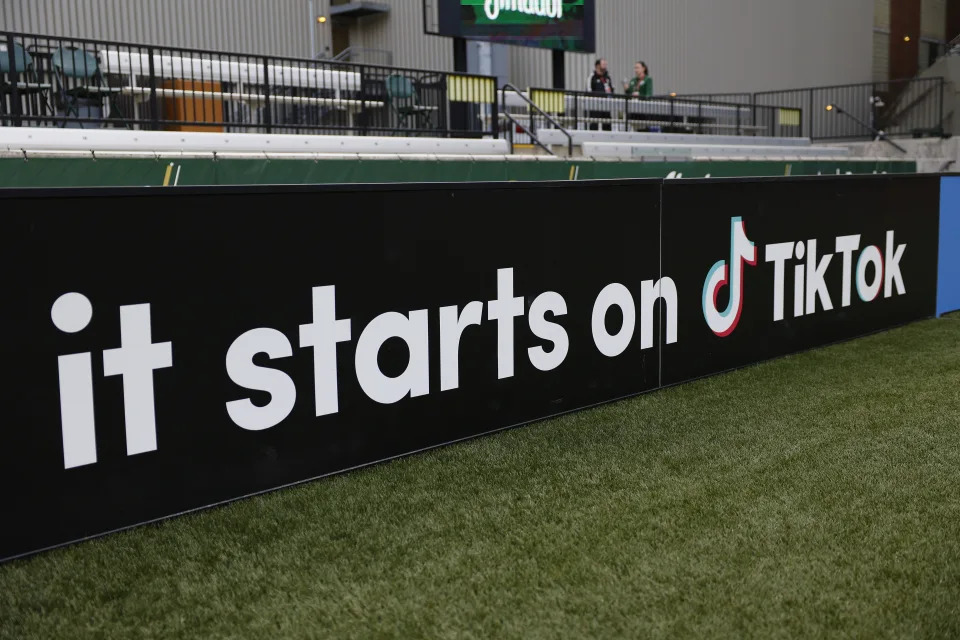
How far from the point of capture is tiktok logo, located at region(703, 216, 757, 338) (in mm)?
6309

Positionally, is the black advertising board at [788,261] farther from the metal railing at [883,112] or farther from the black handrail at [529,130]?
the metal railing at [883,112]

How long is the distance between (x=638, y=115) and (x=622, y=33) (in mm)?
6151

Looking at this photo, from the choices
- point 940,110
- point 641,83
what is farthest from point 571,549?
point 940,110

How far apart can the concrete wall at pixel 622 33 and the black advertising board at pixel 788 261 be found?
13963mm

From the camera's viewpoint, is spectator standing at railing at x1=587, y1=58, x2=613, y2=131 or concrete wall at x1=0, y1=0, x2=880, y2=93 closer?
concrete wall at x1=0, y1=0, x2=880, y2=93

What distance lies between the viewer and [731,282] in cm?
646

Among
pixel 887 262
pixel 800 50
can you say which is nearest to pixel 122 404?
pixel 887 262

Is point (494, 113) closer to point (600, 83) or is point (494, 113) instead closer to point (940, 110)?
point (600, 83)

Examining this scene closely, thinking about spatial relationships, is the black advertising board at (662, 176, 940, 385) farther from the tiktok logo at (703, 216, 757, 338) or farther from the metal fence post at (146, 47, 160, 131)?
the metal fence post at (146, 47, 160, 131)

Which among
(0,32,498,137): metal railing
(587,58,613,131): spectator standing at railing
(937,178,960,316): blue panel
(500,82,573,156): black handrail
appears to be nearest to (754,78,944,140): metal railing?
(587,58,613,131): spectator standing at railing

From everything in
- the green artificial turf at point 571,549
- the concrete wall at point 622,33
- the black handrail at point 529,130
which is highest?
the concrete wall at point 622,33

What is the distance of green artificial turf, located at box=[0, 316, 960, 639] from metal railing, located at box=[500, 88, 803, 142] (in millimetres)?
10494

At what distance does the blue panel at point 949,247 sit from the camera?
8586mm

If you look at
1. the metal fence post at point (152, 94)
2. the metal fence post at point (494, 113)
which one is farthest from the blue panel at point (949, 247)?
the metal fence post at point (152, 94)
